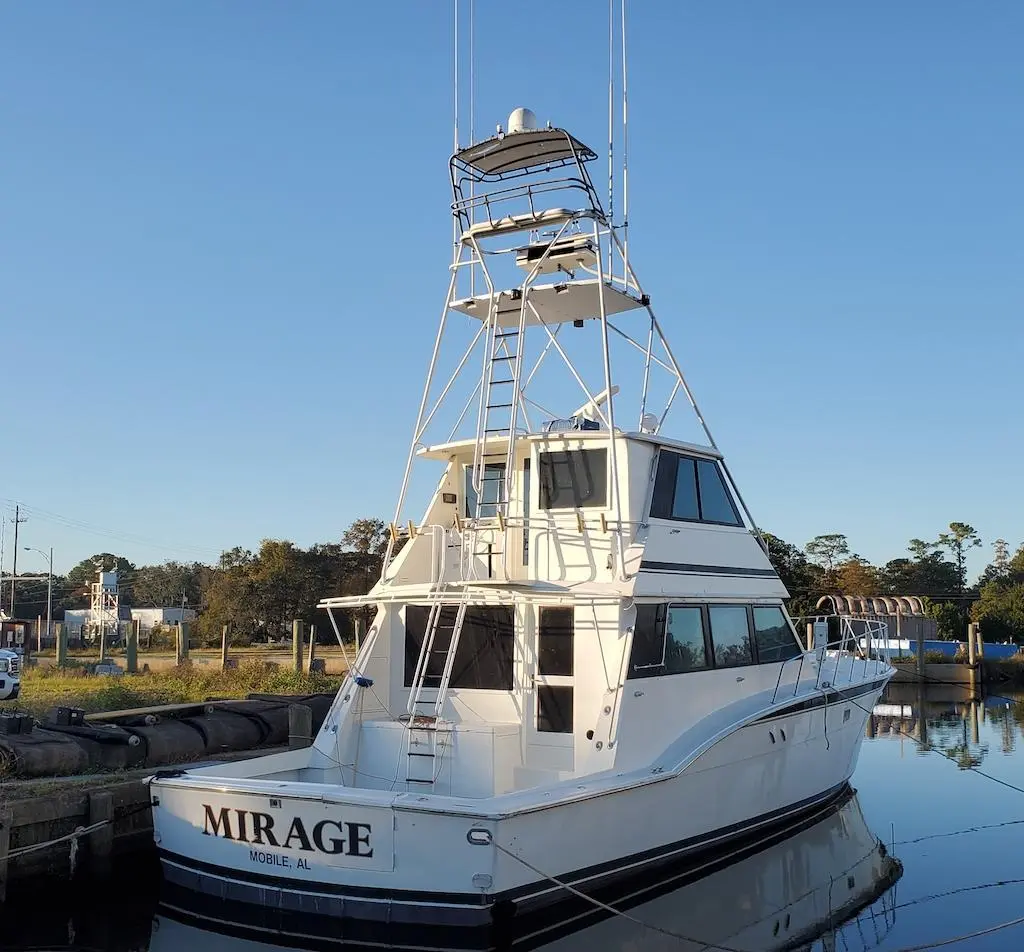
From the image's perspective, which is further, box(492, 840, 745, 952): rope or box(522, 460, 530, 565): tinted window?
box(522, 460, 530, 565): tinted window

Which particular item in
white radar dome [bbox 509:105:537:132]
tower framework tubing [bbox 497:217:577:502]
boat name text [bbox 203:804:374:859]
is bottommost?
boat name text [bbox 203:804:374:859]

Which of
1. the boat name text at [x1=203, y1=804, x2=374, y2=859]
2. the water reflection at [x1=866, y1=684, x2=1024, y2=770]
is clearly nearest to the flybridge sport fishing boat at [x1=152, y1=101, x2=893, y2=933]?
the boat name text at [x1=203, y1=804, x2=374, y2=859]

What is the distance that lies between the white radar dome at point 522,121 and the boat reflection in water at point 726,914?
25.5 feet

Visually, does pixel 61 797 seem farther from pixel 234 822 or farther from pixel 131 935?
pixel 234 822

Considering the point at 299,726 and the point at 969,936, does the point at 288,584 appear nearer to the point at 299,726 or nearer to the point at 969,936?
the point at 299,726

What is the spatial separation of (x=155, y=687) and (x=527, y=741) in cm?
1398

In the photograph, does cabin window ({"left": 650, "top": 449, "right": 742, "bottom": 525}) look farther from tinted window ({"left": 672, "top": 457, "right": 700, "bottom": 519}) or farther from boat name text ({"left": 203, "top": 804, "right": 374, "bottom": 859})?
boat name text ({"left": 203, "top": 804, "right": 374, "bottom": 859})

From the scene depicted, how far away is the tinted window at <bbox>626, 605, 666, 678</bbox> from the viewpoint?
9.91m

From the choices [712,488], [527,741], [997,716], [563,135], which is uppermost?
[563,135]

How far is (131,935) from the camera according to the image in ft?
29.4

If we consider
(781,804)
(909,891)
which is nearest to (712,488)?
(781,804)

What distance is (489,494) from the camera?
11.8 m

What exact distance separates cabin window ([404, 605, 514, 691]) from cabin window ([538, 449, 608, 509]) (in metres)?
1.32

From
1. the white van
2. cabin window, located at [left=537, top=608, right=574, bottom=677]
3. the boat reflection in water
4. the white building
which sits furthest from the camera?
the white building
